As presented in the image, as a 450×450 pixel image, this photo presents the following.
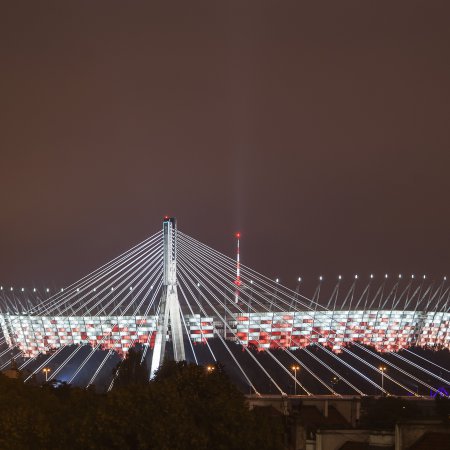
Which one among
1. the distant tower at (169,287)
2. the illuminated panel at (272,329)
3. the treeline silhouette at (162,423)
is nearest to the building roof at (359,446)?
the treeline silhouette at (162,423)

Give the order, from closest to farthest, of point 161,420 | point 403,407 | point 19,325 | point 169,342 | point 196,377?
1. point 161,420
2. point 196,377
3. point 403,407
4. point 169,342
5. point 19,325

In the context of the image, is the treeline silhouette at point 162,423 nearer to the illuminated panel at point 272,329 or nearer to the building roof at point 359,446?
the building roof at point 359,446

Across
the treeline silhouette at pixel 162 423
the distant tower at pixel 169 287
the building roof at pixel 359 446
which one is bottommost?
the building roof at pixel 359 446

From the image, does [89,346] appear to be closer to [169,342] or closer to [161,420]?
[169,342]

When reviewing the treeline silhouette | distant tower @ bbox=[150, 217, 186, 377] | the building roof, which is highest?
distant tower @ bbox=[150, 217, 186, 377]

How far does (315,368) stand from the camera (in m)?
57.8

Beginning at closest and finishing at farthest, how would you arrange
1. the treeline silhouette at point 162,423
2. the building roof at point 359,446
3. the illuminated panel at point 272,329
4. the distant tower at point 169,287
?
the treeline silhouette at point 162,423 < the building roof at point 359,446 < the distant tower at point 169,287 < the illuminated panel at point 272,329

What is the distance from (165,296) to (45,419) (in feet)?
86.4

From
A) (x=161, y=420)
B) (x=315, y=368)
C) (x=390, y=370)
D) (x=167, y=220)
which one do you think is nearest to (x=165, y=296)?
(x=167, y=220)

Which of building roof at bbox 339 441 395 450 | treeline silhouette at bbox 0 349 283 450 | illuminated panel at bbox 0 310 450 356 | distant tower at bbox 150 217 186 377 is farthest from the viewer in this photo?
illuminated panel at bbox 0 310 450 356

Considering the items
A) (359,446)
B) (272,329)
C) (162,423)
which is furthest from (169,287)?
(272,329)

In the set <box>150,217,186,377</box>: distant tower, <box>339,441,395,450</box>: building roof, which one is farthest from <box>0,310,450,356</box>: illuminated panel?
<box>339,441,395,450</box>: building roof

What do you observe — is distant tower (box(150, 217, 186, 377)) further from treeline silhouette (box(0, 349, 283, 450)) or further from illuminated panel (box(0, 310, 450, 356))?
illuminated panel (box(0, 310, 450, 356))

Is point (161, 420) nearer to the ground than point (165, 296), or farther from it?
nearer to the ground
